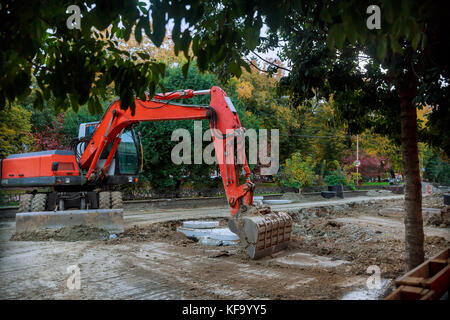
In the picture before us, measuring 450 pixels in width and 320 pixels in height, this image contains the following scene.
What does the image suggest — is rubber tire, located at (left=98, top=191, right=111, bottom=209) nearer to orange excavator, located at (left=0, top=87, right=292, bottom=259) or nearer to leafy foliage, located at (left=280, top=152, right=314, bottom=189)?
orange excavator, located at (left=0, top=87, right=292, bottom=259)

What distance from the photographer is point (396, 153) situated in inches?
1521

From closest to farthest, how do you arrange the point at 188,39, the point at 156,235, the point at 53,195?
the point at 188,39 < the point at 156,235 < the point at 53,195

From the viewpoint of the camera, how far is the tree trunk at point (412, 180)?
16.8 feet

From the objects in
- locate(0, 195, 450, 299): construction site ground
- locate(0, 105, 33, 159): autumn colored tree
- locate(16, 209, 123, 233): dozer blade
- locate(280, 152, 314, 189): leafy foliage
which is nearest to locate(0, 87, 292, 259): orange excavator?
locate(16, 209, 123, 233): dozer blade

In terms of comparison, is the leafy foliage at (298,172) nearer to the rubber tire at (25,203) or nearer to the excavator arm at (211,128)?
the excavator arm at (211,128)

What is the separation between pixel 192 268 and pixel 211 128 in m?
3.70

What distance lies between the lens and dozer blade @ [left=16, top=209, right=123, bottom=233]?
10.6 m

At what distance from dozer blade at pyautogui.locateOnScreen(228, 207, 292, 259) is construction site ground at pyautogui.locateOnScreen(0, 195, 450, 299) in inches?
8.3

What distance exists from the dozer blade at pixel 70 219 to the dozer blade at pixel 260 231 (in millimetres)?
4823

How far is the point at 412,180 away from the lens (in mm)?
5145

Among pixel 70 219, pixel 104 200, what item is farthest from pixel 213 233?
pixel 70 219

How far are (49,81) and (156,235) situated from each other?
779 cm
